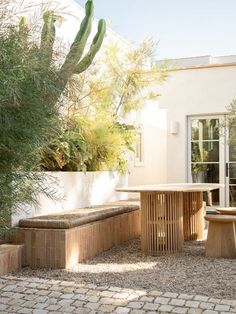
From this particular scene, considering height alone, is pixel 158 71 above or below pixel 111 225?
above

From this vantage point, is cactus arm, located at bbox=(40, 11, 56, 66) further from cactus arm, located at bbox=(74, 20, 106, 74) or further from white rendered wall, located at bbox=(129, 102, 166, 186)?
white rendered wall, located at bbox=(129, 102, 166, 186)

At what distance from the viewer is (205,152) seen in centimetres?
1016

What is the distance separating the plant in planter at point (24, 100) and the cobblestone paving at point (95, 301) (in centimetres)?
107

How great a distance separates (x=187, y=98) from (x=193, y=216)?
3832mm

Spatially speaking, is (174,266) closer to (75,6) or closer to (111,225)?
(111,225)

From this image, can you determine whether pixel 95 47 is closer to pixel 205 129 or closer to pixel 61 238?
pixel 61 238

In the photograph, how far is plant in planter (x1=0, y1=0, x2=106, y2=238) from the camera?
2.50 m

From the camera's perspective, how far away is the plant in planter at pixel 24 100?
2504 mm

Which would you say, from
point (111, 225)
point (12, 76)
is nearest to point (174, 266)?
point (111, 225)

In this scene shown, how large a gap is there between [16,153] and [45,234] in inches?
100

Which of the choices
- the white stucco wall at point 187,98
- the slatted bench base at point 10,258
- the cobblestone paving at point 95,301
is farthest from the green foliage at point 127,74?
the cobblestone paving at point 95,301

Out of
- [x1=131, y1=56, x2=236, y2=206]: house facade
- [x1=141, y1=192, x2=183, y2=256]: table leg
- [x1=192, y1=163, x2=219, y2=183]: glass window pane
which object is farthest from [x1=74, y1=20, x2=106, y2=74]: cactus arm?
[x1=192, y1=163, x2=219, y2=183]: glass window pane

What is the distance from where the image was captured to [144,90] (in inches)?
372

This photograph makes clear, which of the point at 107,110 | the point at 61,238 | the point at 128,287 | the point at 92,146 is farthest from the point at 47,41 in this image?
the point at 107,110
